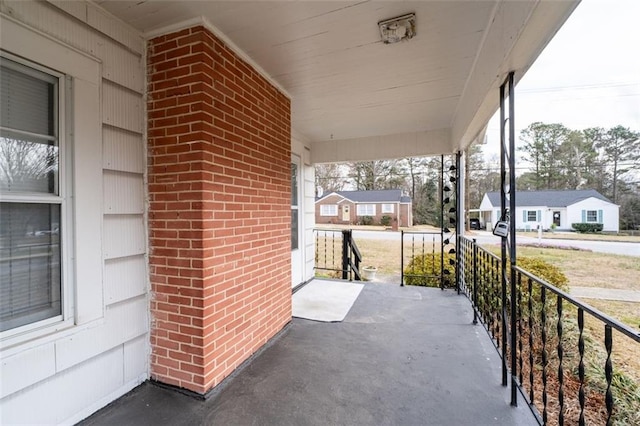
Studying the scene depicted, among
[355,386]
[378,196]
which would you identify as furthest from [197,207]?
[378,196]

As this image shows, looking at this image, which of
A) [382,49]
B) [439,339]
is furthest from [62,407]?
[382,49]

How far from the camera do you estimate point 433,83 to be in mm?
2525

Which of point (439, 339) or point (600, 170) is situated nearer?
point (439, 339)

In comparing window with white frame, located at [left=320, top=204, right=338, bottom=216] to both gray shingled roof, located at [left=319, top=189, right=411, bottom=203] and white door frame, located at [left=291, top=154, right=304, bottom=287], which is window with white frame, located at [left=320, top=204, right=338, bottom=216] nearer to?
gray shingled roof, located at [left=319, top=189, right=411, bottom=203]

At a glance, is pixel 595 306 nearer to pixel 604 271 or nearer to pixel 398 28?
pixel 604 271

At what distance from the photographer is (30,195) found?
51.8 inches

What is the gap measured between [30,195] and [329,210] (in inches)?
844

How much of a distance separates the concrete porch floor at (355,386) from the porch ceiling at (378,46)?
1975 mm

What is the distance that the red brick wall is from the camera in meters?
1.70

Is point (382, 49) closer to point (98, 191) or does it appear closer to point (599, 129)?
point (98, 191)

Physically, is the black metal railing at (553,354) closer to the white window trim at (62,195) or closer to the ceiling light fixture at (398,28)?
the ceiling light fixture at (398,28)

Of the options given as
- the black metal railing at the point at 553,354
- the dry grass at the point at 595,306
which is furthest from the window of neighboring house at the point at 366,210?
the black metal railing at the point at 553,354

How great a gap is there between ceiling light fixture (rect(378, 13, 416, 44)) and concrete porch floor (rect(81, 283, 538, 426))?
7.57 ft

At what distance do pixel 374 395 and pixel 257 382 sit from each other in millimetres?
783
